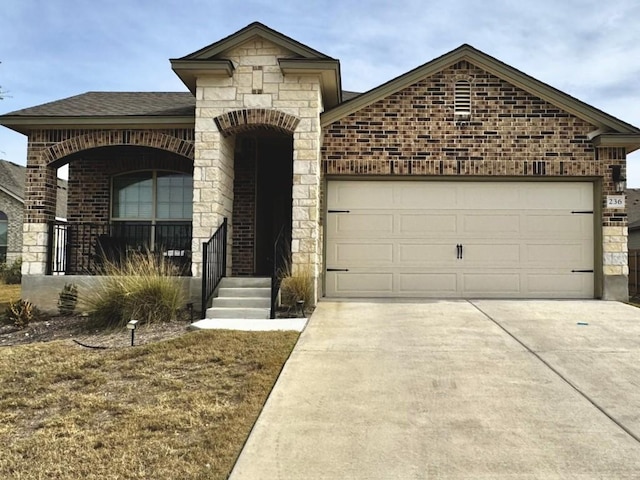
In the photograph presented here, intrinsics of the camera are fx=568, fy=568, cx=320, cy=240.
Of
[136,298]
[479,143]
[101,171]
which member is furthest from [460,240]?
[101,171]

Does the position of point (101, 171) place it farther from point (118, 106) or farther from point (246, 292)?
A: point (246, 292)

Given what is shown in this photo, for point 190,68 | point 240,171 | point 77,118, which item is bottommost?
point 240,171

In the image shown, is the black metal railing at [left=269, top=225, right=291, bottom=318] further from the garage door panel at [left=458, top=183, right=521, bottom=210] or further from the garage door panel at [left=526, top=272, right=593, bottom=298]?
the garage door panel at [left=526, top=272, right=593, bottom=298]

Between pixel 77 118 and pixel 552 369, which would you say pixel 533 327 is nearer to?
pixel 552 369

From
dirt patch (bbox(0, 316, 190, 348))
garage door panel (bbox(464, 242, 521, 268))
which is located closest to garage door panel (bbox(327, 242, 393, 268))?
garage door panel (bbox(464, 242, 521, 268))

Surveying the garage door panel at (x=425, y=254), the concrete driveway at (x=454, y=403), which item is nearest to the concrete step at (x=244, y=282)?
the concrete driveway at (x=454, y=403)

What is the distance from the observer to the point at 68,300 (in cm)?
1059

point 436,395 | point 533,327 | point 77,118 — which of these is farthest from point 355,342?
point 77,118

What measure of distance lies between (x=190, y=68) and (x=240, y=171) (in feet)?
9.28

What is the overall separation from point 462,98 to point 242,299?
582cm

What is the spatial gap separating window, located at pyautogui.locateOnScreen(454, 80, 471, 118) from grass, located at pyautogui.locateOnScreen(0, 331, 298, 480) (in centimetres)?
601

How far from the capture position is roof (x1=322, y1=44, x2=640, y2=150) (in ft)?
35.9

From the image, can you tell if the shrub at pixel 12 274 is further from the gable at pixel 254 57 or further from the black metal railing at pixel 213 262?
the gable at pixel 254 57

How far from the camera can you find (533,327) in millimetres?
8242
